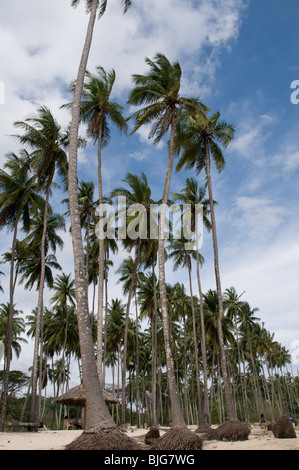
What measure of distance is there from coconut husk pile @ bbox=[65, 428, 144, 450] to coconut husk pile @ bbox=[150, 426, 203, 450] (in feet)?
6.34

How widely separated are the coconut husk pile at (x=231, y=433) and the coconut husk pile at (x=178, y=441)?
4696 millimetres

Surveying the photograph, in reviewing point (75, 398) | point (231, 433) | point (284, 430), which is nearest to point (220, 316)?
point (231, 433)

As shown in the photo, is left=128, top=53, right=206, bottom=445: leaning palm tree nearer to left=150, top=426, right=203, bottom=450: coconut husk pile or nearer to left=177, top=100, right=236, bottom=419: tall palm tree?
left=177, top=100, right=236, bottom=419: tall palm tree

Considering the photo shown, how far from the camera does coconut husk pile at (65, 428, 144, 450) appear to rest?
23.8 ft

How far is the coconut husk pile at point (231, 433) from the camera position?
44.2 ft

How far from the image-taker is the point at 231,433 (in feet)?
44.4

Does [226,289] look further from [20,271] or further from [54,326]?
[20,271]

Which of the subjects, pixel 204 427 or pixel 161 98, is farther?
pixel 204 427

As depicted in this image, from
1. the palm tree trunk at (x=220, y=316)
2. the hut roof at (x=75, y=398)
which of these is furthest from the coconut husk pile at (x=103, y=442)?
the hut roof at (x=75, y=398)

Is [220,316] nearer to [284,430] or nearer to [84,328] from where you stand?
[284,430]

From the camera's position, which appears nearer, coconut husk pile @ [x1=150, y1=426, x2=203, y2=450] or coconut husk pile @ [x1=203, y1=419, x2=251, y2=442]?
coconut husk pile @ [x1=150, y1=426, x2=203, y2=450]

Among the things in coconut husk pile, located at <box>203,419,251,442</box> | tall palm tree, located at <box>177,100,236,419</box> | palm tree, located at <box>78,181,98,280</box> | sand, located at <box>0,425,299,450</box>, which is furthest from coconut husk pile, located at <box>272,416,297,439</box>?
palm tree, located at <box>78,181,98,280</box>

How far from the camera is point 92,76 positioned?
1866 cm

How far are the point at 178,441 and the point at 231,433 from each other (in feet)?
17.4
